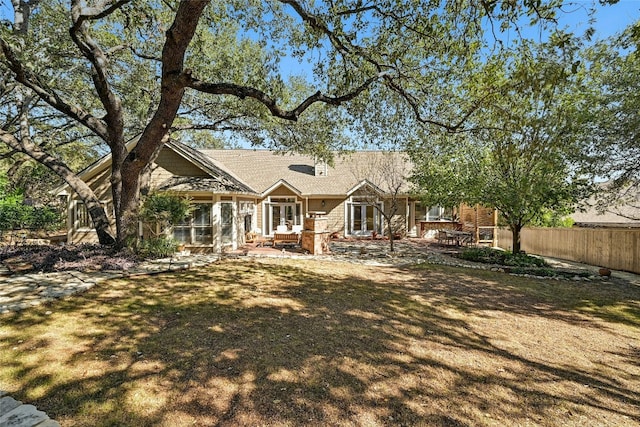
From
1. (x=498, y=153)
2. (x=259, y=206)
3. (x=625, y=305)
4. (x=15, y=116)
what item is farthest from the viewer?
(x=259, y=206)

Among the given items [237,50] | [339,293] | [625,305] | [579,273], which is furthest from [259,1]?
[579,273]

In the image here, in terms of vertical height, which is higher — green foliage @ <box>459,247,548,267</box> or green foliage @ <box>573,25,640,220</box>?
green foliage @ <box>573,25,640,220</box>

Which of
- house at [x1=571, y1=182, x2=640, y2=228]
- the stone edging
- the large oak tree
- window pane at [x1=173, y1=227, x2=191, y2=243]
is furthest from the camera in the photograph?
window pane at [x1=173, y1=227, x2=191, y2=243]

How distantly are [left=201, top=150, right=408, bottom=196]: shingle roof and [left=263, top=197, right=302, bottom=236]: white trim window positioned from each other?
97 cm

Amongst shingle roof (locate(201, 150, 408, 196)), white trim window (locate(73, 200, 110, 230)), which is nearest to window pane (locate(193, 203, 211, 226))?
white trim window (locate(73, 200, 110, 230))

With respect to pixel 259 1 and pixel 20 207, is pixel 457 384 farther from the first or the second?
pixel 20 207

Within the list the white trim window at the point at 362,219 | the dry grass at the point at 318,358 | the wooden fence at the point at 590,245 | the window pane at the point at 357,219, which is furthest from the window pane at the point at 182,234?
the wooden fence at the point at 590,245

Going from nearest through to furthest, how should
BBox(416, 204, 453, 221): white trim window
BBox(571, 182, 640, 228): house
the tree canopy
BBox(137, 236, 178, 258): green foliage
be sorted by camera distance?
the tree canopy < BBox(137, 236, 178, 258): green foliage < BBox(571, 182, 640, 228): house < BBox(416, 204, 453, 221): white trim window

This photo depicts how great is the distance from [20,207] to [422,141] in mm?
20950

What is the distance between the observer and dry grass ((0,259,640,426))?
305cm

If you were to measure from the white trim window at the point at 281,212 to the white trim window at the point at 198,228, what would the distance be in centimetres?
650

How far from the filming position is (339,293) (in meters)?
7.27

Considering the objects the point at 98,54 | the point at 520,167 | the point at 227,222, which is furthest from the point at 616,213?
the point at 98,54

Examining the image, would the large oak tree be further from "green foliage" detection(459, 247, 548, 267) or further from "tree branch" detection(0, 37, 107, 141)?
"green foliage" detection(459, 247, 548, 267)
